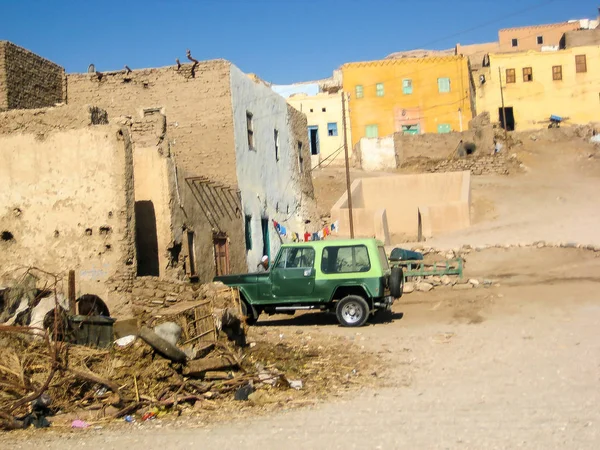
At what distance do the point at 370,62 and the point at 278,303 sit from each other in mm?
40029

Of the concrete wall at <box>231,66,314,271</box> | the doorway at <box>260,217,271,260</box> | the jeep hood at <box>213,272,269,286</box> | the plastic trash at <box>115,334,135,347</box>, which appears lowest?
the plastic trash at <box>115,334,135,347</box>

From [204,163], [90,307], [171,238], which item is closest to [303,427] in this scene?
[90,307]

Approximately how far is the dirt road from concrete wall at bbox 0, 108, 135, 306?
356 centimetres

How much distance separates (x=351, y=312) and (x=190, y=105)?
33.4ft

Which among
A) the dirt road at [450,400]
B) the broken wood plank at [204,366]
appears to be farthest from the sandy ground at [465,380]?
the broken wood plank at [204,366]

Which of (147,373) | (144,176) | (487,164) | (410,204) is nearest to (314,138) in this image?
(487,164)

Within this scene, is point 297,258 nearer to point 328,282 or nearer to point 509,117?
point 328,282

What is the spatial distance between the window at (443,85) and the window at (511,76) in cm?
460

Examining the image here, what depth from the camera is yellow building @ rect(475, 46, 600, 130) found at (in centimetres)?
5178

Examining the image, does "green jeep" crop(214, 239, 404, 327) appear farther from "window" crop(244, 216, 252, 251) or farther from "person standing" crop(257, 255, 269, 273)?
"window" crop(244, 216, 252, 251)

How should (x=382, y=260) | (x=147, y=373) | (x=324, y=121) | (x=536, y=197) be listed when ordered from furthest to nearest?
1. (x=324, y=121)
2. (x=536, y=197)
3. (x=382, y=260)
4. (x=147, y=373)

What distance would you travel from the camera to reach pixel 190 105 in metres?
21.9

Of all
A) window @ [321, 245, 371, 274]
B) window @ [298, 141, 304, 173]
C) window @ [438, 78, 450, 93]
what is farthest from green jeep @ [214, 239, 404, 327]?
window @ [438, 78, 450, 93]

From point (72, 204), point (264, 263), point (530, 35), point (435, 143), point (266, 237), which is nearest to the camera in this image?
point (72, 204)
